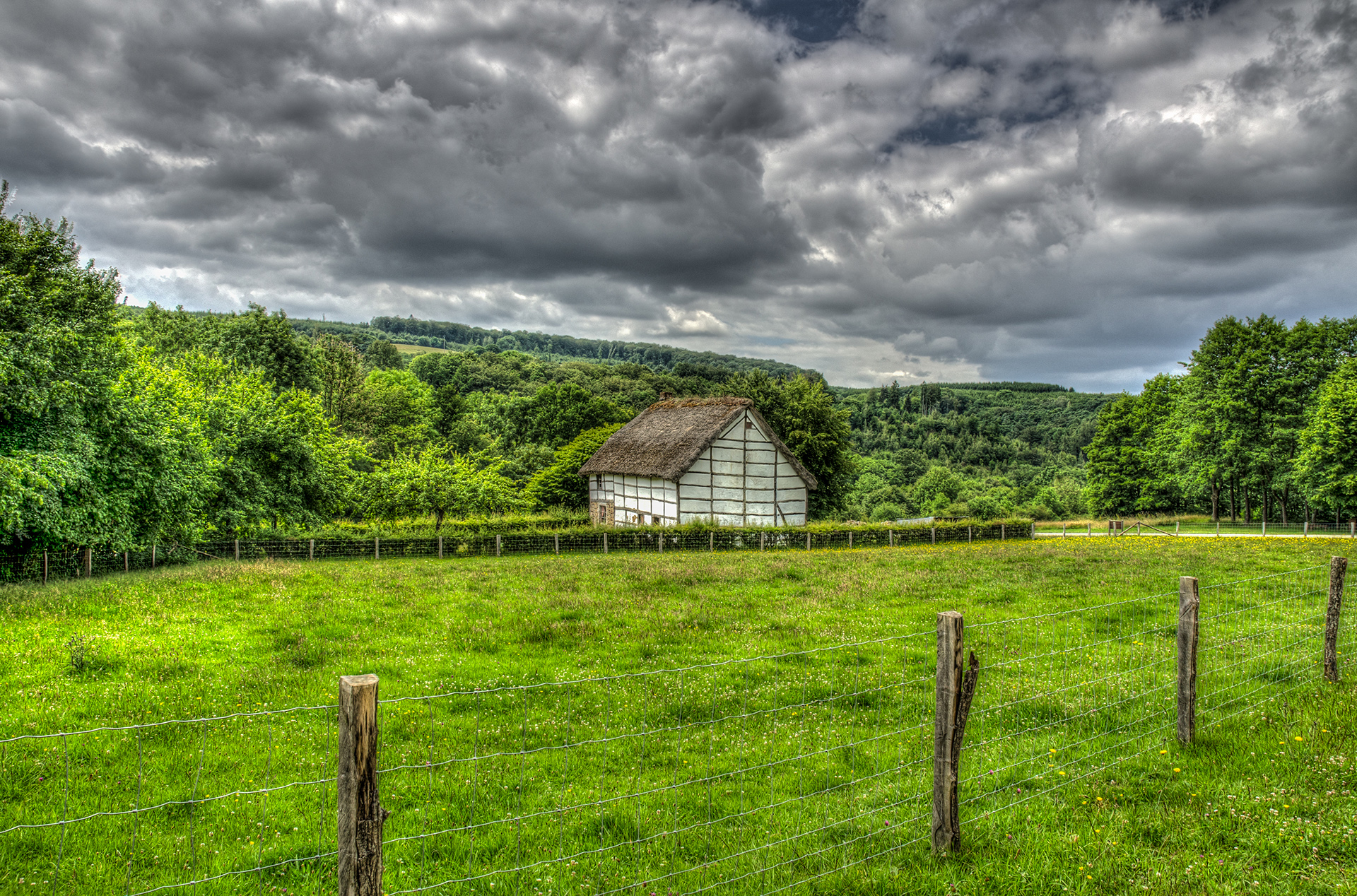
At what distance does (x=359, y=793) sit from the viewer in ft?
9.34

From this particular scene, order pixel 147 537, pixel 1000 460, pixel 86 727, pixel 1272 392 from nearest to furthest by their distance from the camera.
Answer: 1. pixel 86 727
2. pixel 147 537
3. pixel 1272 392
4. pixel 1000 460

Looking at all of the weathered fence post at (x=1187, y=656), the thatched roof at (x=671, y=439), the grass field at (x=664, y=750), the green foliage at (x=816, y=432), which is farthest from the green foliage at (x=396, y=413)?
the weathered fence post at (x=1187, y=656)

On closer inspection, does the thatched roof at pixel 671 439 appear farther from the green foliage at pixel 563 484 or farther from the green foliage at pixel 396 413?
the green foliage at pixel 396 413

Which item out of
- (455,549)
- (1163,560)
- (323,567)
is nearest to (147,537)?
(323,567)

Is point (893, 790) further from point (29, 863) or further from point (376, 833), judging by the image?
point (29, 863)

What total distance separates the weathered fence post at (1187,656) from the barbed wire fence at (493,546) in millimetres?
24225

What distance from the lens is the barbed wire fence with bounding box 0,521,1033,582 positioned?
19.3 m

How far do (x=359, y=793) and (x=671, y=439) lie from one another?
116 ft

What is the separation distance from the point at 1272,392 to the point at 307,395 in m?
58.7

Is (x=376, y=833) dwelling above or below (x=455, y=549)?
above

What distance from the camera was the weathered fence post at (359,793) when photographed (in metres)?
2.79

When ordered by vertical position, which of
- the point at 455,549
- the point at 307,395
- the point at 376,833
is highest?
the point at 307,395

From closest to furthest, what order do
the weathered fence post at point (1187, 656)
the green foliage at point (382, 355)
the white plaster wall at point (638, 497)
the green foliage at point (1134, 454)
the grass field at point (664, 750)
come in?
the grass field at point (664, 750), the weathered fence post at point (1187, 656), the white plaster wall at point (638, 497), the green foliage at point (1134, 454), the green foliage at point (382, 355)

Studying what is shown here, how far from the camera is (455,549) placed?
28.6 m
